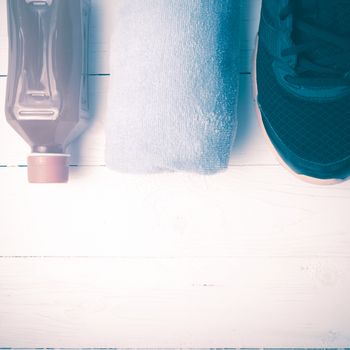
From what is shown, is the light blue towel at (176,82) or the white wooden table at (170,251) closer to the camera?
the light blue towel at (176,82)

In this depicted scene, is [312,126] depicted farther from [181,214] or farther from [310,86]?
[181,214]

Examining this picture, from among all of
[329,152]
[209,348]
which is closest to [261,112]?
[329,152]

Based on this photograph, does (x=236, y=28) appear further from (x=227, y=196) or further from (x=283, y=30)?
(x=227, y=196)

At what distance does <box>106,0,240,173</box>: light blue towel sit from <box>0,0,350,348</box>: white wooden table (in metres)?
0.11

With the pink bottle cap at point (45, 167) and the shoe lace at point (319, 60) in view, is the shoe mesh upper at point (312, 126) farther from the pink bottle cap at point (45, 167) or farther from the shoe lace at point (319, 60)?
the pink bottle cap at point (45, 167)

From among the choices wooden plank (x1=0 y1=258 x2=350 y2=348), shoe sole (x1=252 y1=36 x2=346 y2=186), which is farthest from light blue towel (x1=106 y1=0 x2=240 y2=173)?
wooden plank (x1=0 y1=258 x2=350 y2=348)

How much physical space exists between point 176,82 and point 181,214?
0.24m

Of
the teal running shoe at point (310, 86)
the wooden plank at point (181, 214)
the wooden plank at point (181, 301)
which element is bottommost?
the wooden plank at point (181, 301)

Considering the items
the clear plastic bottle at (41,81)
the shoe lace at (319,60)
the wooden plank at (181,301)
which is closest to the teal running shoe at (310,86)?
the shoe lace at (319,60)

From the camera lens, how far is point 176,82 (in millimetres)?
538

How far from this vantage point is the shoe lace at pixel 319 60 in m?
0.58

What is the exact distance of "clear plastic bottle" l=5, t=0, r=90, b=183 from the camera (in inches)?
22.5

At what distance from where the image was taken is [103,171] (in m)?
0.67

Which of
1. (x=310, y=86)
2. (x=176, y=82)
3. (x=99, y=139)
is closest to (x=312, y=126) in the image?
(x=310, y=86)
